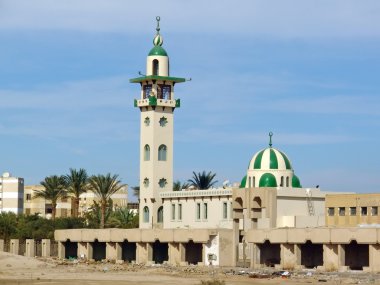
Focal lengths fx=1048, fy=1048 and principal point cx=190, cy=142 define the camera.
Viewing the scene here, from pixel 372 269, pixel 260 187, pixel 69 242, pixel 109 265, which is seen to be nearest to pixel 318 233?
pixel 372 269

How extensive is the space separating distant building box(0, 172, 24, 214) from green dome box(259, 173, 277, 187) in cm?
6918

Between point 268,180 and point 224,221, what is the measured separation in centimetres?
581

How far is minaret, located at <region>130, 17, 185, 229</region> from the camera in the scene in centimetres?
10406

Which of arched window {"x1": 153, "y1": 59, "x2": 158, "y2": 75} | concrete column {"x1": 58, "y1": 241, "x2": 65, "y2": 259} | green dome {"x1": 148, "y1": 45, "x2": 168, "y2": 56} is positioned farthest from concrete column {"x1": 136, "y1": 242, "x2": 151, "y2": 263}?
green dome {"x1": 148, "y1": 45, "x2": 168, "y2": 56}

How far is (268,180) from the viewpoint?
9319 cm

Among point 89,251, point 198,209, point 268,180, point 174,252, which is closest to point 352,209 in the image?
point 268,180

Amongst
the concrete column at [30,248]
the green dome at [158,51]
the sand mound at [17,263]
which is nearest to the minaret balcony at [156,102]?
the green dome at [158,51]

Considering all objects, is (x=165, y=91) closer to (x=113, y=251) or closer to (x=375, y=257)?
(x=113, y=251)

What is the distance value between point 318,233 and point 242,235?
13.8 metres

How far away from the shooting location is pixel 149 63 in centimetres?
10538

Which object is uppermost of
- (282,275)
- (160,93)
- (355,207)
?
(160,93)

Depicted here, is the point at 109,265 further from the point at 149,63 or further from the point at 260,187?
the point at 149,63

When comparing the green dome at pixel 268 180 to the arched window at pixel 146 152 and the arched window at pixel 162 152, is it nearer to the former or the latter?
the arched window at pixel 162 152

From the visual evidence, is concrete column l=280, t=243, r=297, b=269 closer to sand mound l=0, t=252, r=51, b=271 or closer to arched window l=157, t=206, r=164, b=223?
sand mound l=0, t=252, r=51, b=271
